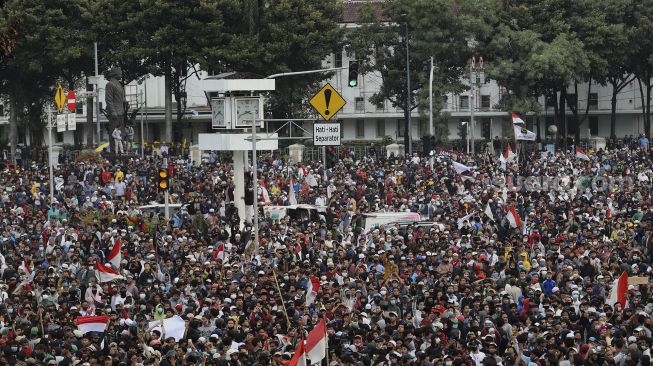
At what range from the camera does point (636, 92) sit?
299 ft

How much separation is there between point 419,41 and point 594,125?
20.9 meters

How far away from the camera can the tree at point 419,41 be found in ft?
246

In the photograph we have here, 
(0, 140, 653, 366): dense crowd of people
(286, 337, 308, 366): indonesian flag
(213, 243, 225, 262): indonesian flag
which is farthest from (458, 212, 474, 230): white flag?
(286, 337, 308, 366): indonesian flag

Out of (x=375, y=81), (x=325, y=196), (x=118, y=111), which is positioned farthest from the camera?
(x=375, y=81)

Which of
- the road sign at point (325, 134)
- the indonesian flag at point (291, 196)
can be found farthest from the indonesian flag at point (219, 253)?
the indonesian flag at point (291, 196)

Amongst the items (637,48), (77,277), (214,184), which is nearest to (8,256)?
(77,277)

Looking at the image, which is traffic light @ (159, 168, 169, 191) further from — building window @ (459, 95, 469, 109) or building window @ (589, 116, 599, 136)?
building window @ (589, 116, 599, 136)

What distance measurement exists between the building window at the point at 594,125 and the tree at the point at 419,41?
1642 centimetres

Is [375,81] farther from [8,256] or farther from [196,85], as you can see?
[8,256]

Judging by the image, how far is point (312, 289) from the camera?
2952 cm

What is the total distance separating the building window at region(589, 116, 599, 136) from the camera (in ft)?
302

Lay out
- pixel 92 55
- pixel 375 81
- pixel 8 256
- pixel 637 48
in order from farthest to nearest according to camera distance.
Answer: pixel 375 81 < pixel 637 48 < pixel 92 55 < pixel 8 256

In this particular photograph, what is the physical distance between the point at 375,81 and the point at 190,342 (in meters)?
64.9

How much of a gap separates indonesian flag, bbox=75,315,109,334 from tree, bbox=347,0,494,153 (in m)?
48.2
